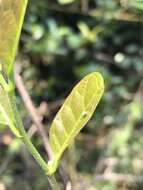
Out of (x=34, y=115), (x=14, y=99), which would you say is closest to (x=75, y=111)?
(x=14, y=99)

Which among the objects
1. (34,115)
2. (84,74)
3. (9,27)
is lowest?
(84,74)

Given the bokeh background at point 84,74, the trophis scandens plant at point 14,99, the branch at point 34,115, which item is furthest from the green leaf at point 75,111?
the bokeh background at point 84,74

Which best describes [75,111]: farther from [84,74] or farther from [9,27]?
A: [84,74]

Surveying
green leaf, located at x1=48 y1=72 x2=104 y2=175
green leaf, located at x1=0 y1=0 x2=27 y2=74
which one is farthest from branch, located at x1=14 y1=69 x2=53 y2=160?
green leaf, located at x1=0 y1=0 x2=27 y2=74

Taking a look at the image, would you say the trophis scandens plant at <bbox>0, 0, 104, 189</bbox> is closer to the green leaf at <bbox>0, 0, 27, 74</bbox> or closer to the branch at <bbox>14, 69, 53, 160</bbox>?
the green leaf at <bbox>0, 0, 27, 74</bbox>

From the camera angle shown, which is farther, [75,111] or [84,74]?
[84,74]

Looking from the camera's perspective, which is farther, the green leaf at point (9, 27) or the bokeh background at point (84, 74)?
the bokeh background at point (84, 74)

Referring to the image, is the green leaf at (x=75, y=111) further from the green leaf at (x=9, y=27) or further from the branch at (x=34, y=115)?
the branch at (x=34, y=115)

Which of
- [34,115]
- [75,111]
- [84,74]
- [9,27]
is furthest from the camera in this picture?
[84,74]
